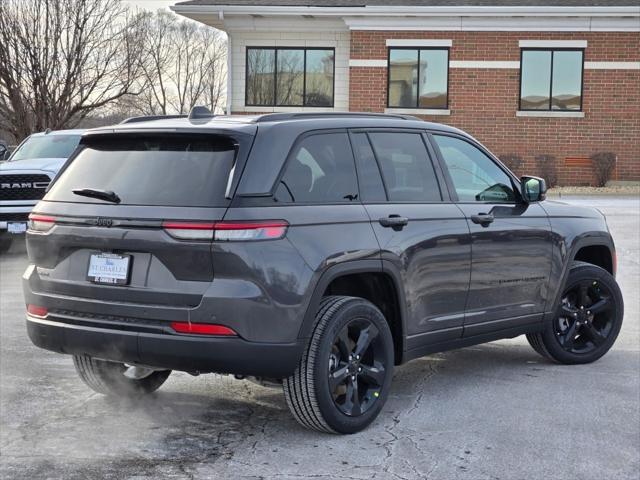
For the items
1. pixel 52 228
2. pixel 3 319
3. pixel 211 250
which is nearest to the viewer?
pixel 211 250

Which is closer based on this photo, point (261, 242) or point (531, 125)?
point (261, 242)

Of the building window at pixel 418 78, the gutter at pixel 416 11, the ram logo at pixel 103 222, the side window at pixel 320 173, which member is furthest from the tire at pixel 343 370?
the building window at pixel 418 78

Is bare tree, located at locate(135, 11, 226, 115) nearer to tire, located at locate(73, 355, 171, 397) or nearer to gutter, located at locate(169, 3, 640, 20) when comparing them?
gutter, located at locate(169, 3, 640, 20)

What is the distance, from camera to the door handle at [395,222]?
5645mm

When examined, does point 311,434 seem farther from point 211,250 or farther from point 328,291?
point 211,250

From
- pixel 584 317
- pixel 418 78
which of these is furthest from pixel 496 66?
pixel 584 317

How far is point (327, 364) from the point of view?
521cm

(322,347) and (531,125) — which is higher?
(531,125)

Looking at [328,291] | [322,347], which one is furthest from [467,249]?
[322,347]

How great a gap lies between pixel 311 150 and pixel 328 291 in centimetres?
82

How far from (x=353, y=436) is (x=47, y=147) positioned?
11614mm

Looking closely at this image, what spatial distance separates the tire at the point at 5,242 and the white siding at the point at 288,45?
12130 millimetres

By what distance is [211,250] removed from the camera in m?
4.87

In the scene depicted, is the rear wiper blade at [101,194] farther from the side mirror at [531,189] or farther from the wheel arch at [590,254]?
the wheel arch at [590,254]
